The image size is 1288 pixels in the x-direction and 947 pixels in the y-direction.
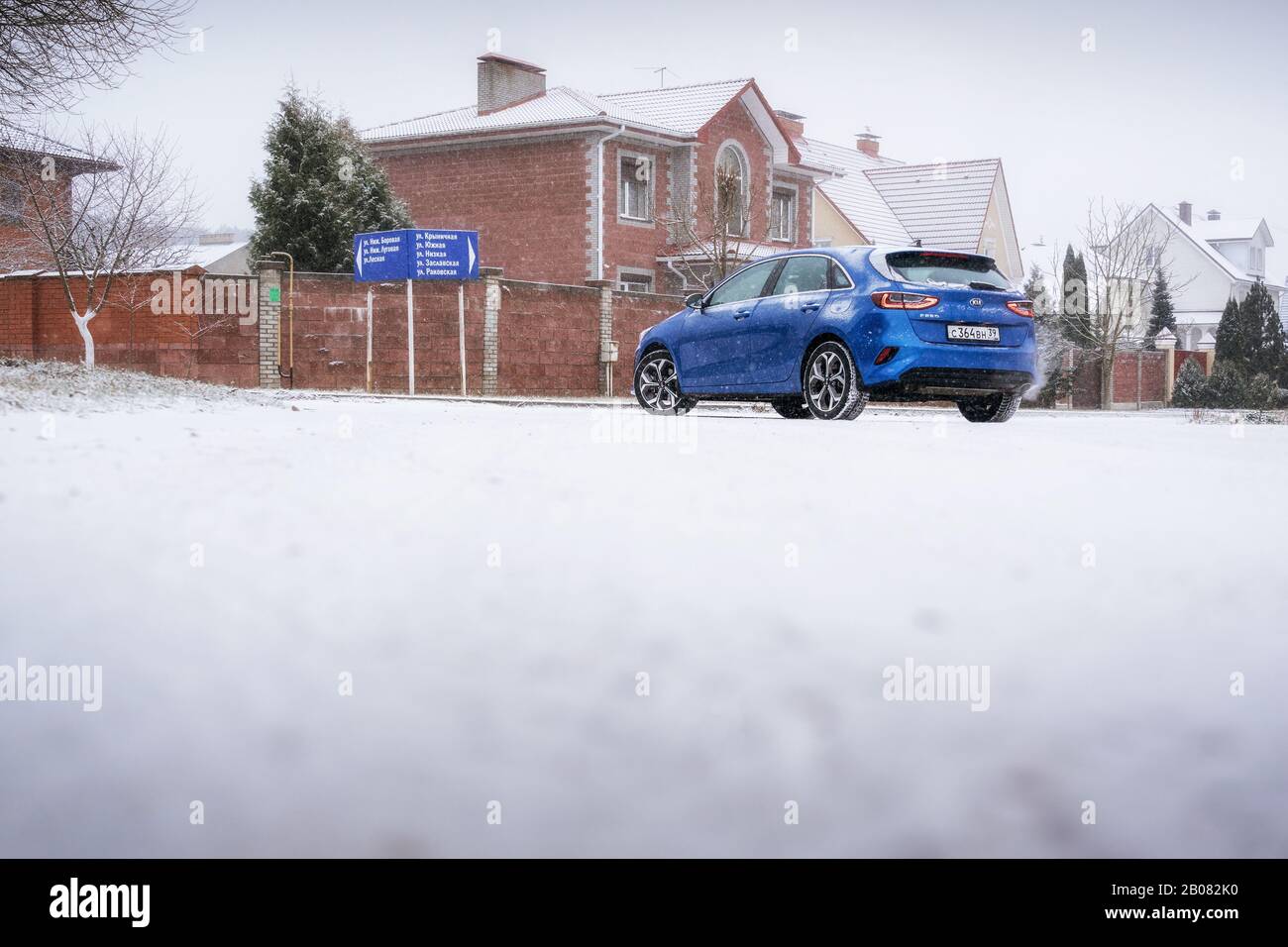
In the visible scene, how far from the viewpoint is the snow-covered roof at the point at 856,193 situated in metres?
44.1

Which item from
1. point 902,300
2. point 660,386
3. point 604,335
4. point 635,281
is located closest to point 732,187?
point 635,281

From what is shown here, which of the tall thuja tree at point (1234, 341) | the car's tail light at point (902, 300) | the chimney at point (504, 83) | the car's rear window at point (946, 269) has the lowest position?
the car's tail light at point (902, 300)

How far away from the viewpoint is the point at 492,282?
2533 centimetres

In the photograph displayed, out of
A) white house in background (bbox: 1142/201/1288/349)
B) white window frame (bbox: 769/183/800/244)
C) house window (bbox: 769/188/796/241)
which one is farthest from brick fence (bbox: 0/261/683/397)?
white house in background (bbox: 1142/201/1288/349)

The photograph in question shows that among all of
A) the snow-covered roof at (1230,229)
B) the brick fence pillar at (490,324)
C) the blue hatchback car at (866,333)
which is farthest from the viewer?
the snow-covered roof at (1230,229)

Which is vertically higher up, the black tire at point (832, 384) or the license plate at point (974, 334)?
the license plate at point (974, 334)

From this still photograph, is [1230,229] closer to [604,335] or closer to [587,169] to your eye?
[587,169]

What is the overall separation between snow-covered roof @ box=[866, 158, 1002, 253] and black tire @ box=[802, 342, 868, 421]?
35.6 metres

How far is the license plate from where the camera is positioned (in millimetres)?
11742

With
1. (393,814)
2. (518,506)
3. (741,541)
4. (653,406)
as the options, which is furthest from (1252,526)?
(653,406)

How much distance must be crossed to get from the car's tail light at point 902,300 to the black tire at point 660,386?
3119 mm

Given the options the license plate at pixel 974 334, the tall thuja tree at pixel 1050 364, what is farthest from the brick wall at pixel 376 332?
the tall thuja tree at pixel 1050 364

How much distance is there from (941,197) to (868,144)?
8.76m

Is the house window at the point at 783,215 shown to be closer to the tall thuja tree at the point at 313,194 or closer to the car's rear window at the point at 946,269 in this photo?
the tall thuja tree at the point at 313,194
